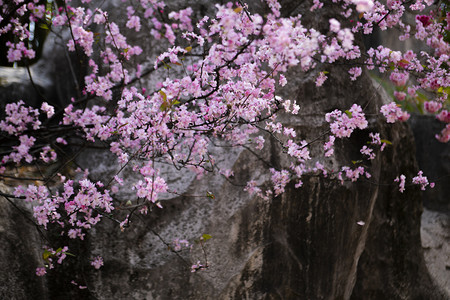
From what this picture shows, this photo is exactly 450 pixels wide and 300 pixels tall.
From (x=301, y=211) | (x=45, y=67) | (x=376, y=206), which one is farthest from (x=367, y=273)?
(x=45, y=67)

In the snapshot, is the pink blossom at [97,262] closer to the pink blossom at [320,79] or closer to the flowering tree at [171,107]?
the flowering tree at [171,107]

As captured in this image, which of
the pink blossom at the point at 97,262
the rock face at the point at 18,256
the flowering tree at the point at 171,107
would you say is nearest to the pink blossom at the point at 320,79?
the flowering tree at the point at 171,107

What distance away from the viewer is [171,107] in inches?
97.0

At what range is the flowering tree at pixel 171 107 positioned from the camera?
2.47 metres

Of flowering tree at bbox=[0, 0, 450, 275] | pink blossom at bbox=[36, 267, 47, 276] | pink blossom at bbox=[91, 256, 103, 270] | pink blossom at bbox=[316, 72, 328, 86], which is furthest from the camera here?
pink blossom at bbox=[316, 72, 328, 86]

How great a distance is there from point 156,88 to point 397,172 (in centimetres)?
257

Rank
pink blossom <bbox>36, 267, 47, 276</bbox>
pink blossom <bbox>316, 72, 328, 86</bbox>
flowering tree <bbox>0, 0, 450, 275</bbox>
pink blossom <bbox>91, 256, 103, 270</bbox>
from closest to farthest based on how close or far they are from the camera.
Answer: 1. flowering tree <bbox>0, 0, 450, 275</bbox>
2. pink blossom <bbox>36, 267, 47, 276</bbox>
3. pink blossom <bbox>91, 256, 103, 270</bbox>
4. pink blossom <bbox>316, 72, 328, 86</bbox>

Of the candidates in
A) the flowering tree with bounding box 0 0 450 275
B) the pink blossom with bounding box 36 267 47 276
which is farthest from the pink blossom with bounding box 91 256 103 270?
the pink blossom with bounding box 36 267 47 276

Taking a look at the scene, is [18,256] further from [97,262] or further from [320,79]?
[320,79]

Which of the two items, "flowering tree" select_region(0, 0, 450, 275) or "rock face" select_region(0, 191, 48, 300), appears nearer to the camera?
"flowering tree" select_region(0, 0, 450, 275)

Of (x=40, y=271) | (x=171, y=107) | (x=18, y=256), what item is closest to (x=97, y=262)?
(x=40, y=271)

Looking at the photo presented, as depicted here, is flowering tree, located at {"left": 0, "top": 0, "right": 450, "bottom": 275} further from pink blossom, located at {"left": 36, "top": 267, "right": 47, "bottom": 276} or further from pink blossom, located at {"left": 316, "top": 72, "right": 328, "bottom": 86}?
pink blossom, located at {"left": 36, "top": 267, "right": 47, "bottom": 276}

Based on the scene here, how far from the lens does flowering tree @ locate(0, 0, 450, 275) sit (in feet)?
8.09

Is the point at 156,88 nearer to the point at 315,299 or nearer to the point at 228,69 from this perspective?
the point at 228,69
